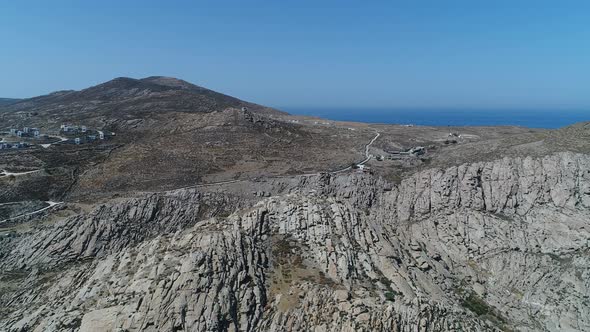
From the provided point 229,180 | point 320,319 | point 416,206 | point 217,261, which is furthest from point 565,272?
point 229,180

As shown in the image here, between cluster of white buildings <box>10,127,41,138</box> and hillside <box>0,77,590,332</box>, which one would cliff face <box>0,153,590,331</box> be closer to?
hillside <box>0,77,590,332</box>

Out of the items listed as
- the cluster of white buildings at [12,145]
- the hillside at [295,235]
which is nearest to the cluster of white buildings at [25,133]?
the cluster of white buildings at [12,145]

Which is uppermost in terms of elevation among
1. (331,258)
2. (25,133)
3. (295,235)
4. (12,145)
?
(25,133)

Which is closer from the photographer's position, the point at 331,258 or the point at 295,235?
the point at 331,258

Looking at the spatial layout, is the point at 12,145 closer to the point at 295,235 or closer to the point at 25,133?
the point at 25,133

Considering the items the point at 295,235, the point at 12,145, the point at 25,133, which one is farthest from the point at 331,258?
the point at 25,133

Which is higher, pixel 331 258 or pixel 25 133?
pixel 25 133

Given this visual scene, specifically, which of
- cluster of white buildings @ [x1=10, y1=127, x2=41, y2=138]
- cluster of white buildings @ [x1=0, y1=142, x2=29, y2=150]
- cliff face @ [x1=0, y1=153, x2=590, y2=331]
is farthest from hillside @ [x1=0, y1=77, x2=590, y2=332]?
cluster of white buildings @ [x1=10, y1=127, x2=41, y2=138]

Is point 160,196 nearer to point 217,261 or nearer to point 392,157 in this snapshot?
point 217,261
